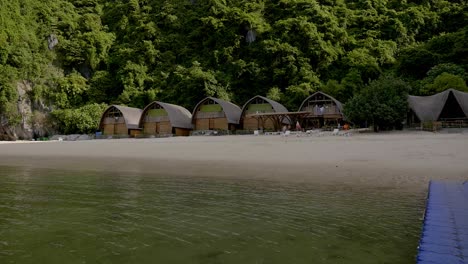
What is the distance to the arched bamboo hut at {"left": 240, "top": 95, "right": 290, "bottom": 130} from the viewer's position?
39.7 meters

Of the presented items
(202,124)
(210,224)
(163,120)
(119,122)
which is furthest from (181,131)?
(210,224)

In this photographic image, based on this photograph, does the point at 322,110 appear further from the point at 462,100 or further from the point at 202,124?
the point at 202,124

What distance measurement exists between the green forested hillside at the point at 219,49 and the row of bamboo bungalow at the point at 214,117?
5.41m

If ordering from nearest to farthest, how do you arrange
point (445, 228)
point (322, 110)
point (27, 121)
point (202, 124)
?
point (445, 228)
point (322, 110)
point (202, 124)
point (27, 121)

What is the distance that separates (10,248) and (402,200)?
20.2 feet

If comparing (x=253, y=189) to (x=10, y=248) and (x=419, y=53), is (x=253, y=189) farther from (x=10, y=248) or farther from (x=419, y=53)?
(x=419, y=53)

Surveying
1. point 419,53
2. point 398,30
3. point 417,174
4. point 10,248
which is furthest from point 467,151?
point 398,30

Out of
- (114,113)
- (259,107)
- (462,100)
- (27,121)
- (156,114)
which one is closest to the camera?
(462,100)

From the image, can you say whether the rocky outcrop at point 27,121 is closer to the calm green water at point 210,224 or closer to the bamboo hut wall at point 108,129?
the bamboo hut wall at point 108,129

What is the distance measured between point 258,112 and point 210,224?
34.4m

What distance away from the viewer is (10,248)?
4109mm

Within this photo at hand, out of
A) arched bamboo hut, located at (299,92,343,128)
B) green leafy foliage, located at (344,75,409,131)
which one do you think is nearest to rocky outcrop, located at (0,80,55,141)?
arched bamboo hut, located at (299,92,343,128)

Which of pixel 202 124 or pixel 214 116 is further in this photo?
pixel 202 124

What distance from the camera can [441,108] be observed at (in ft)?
98.1
